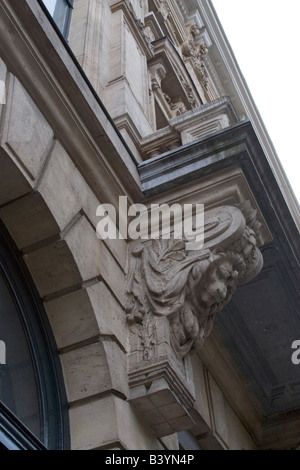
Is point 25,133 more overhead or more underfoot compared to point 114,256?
more overhead

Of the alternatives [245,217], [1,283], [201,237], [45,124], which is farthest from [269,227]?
[1,283]

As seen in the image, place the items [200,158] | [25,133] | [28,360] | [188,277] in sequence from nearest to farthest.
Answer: [28,360]
[25,133]
[188,277]
[200,158]

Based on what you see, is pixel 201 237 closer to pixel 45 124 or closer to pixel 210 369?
pixel 45 124

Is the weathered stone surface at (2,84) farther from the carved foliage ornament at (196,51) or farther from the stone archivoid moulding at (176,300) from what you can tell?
the carved foliage ornament at (196,51)

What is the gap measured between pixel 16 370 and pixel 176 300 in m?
1.35

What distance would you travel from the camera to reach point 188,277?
4984 mm

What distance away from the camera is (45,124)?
4.80m

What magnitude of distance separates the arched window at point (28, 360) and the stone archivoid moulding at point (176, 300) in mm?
534

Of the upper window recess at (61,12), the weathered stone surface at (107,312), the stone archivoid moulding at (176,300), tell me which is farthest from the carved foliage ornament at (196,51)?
the weathered stone surface at (107,312)

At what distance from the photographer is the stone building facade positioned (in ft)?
14.2

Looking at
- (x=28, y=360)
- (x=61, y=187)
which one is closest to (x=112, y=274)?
(x=61, y=187)

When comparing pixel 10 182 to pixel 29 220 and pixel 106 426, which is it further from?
pixel 106 426

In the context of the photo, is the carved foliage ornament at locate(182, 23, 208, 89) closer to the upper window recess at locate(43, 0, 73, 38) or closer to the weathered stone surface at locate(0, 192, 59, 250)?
the upper window recess at locate(43, 0, 73, 38)

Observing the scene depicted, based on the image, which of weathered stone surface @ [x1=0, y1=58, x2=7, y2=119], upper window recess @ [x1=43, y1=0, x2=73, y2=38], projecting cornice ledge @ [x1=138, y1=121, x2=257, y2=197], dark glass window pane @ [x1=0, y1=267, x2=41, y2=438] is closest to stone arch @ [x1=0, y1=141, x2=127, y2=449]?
dark glass window pane @ [x1=0, y1=267, x2=41, y2=438]
